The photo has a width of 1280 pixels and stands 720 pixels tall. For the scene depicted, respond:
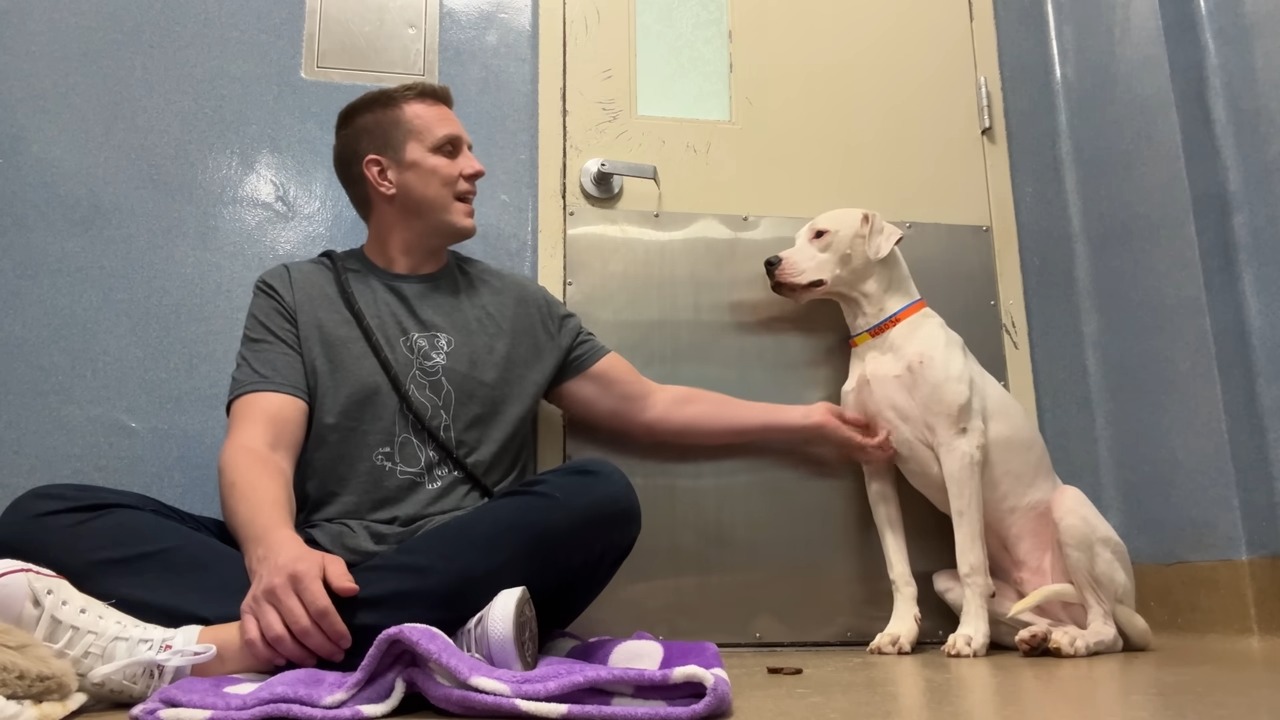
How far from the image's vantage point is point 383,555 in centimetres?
117

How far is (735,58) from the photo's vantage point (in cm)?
207

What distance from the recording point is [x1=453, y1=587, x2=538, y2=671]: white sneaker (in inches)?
41.8

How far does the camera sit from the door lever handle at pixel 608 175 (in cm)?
190

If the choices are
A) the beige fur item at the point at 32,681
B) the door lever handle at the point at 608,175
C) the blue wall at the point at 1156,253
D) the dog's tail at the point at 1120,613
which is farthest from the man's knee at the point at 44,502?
the blue wall at the point at 1156,253

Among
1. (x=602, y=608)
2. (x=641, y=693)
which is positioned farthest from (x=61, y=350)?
(x=641, y=693)

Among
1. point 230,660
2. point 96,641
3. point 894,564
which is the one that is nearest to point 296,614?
point 230,660

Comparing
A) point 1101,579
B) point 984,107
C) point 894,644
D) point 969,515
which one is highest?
point 984,107

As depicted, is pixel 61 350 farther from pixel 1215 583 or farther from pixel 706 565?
pixel 1215 583

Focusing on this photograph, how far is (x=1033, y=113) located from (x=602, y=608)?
4.75ft

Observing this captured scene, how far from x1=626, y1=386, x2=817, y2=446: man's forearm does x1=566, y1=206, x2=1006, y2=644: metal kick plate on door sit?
0.28 feet

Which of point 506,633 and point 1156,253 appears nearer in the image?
point 506,633

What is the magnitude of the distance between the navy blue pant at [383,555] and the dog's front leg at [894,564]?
563 mm

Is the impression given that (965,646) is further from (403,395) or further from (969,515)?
(403,395)

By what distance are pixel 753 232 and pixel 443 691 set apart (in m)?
1.27
